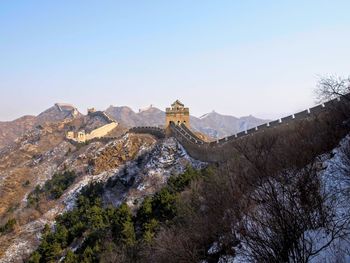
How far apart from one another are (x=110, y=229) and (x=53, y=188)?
21828 millimetres

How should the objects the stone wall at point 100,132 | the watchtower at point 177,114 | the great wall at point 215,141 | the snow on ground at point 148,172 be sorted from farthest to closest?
1. the stone wall at point 100,132
2. the watchtower at point 177,114
3. the snow on ground at point 148,172
4. the great wall at point 215,141

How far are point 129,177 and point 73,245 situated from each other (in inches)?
463

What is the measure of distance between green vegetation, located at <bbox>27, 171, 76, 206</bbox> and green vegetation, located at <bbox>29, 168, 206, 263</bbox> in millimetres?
11070

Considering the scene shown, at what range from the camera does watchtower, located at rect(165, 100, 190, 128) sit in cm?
4975

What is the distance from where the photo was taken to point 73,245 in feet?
94.8

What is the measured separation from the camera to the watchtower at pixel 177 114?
163 ft

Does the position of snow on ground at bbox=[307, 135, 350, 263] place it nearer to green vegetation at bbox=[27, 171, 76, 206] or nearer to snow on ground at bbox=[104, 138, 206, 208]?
snow on ground at bbox=[104, 138, 206, 208]

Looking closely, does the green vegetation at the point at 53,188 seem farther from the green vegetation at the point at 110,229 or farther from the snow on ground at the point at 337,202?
the snow on ground at the point at 337,202

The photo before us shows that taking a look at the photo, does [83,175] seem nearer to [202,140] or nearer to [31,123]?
[202,140]

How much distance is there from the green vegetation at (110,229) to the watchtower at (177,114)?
18.9 meters

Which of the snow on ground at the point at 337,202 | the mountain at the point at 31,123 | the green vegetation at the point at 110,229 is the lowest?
the snow on ground at the point at 337,202

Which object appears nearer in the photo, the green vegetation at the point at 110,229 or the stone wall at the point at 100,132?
the green vegetation at the point at 110,229

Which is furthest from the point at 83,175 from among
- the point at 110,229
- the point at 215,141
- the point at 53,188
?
the point at 110,229

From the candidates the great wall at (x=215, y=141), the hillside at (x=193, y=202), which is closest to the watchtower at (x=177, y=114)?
the great wall at (x=215, y=141)
